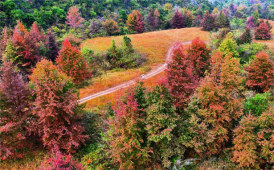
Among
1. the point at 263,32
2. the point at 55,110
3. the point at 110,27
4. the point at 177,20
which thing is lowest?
the point at 55,110

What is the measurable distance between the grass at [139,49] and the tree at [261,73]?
58.5ft

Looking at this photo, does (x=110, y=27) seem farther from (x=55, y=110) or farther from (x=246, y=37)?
(x=55, y=110)

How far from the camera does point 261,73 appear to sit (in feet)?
76.6

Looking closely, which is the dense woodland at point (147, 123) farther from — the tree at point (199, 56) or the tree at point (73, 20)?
the tree at point (73, 20)

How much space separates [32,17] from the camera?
53.1 meters

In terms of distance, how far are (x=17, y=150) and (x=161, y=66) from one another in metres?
28.4

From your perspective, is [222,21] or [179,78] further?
[222,21]

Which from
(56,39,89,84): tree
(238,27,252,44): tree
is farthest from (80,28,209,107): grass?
(238,27,252,44): tree

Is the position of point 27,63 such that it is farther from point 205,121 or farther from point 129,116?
point 205,121

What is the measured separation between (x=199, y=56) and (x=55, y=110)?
759 inches

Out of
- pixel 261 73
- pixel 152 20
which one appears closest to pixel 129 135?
pixel 261 73

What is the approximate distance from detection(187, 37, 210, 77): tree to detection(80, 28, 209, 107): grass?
11.4 meters

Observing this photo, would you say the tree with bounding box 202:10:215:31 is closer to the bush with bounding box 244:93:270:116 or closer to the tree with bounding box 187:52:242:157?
the bush with bounding box 244:93:270:116

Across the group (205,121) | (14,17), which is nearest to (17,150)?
(205,121)
